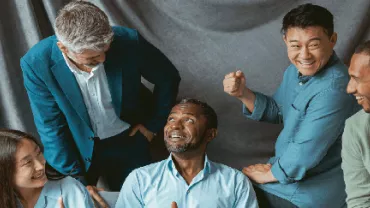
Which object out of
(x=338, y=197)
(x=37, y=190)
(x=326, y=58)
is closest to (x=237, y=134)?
(x=338, y=197)

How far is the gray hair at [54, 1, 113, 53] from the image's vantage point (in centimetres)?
194

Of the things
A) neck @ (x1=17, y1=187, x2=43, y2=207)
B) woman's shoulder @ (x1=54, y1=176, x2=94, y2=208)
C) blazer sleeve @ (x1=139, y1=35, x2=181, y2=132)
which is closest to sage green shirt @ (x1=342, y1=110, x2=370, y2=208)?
blazer sleeve @ (x1=139, y1=35, x2=181, y2=132)

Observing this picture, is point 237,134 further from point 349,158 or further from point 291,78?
point 349,158

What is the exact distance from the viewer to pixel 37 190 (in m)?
2.01

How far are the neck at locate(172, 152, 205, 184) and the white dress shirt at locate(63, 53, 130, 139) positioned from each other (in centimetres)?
33

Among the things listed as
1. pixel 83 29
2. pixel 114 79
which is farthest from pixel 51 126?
pixel 83 29

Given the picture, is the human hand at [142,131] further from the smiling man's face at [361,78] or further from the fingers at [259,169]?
the smiling man's face at [361,78]

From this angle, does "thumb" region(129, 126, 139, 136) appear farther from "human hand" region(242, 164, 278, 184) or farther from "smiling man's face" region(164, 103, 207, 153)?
Result: "human hand" region(242, 164, 278, 184)

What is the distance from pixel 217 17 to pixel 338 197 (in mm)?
975

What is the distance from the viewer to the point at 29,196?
6.53 feet

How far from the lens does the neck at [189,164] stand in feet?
7.04

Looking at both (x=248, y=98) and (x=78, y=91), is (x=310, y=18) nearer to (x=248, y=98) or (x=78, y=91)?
(x=248, y=98)

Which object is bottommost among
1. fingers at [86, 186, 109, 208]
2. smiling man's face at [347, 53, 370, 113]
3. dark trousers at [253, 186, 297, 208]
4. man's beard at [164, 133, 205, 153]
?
fingers at [86, 186, 109, 208]

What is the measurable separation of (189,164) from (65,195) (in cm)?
46
